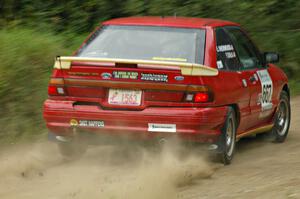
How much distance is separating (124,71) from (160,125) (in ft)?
2.22

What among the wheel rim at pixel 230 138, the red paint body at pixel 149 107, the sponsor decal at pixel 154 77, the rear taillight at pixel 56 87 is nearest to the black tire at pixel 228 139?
the wheel rim at pixel 230 138

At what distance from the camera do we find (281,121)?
35.8 feet

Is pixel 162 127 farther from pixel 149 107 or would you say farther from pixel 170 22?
pixel 170 22

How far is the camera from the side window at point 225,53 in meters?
8.56

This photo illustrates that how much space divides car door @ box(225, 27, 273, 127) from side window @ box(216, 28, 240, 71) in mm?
165

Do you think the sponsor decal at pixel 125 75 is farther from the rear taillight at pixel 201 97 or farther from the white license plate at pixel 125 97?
the rear taillight at pixel 201 97

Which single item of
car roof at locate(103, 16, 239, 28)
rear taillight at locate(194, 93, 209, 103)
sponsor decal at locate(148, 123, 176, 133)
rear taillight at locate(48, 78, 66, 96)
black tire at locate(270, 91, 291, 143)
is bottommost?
black tire at locate(270, 91, 291, 143)

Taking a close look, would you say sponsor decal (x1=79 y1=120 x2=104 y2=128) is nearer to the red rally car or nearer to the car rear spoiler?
the red rally car

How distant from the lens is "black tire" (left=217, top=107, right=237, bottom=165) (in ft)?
27.2

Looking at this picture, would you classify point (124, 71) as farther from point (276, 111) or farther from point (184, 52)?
point (276, 111)

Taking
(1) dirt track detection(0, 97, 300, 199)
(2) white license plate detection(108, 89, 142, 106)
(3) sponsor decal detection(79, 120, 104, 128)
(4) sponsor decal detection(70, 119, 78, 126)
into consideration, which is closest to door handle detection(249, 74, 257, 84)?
(1) dirt track detection(0, 97, 300, 199)

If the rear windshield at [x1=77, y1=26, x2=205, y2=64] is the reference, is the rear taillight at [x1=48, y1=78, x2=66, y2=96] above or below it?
below

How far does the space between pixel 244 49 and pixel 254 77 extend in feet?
1.37

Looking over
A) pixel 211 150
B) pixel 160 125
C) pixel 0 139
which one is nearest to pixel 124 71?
pixel 160 125
